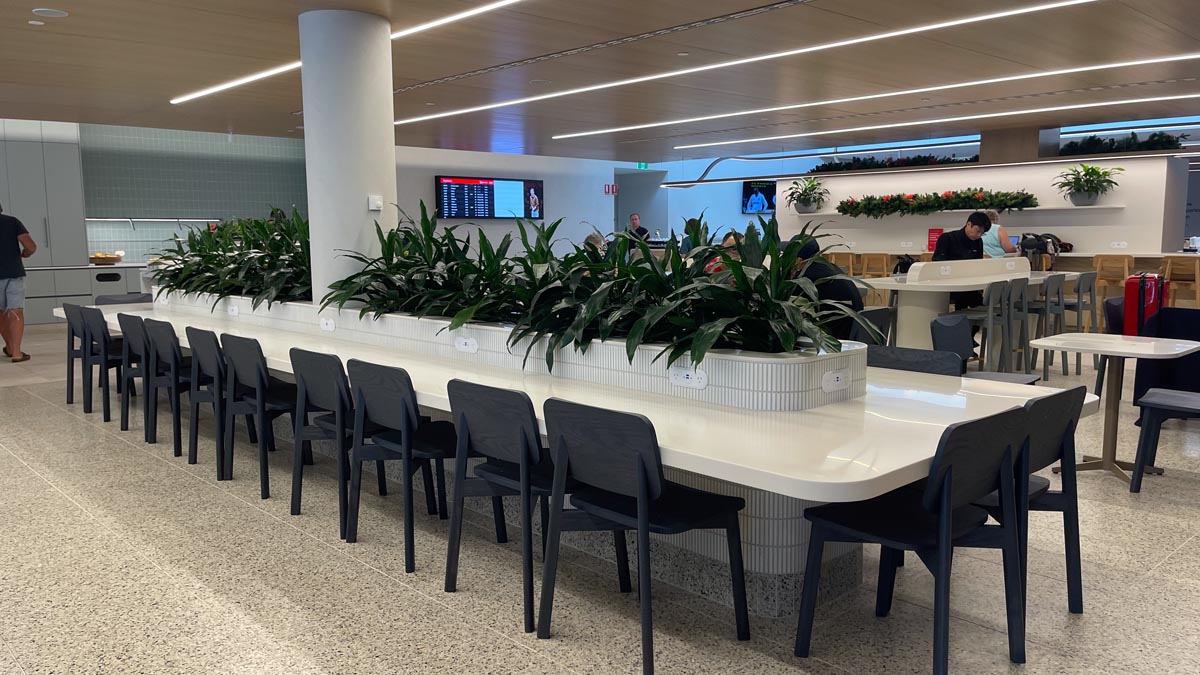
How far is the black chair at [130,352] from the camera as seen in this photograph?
17.8ft

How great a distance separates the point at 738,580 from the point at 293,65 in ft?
19.3

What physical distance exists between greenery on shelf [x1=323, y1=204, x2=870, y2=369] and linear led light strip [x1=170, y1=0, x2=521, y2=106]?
5.75 ft

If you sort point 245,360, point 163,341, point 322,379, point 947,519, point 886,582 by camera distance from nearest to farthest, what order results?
point 947,519, point 886,582, point 322,379, point 245,360, point 163,341

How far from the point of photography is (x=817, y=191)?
42.9 feet

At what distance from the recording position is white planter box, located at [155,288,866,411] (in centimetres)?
291

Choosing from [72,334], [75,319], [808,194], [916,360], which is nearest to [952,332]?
[916,360]

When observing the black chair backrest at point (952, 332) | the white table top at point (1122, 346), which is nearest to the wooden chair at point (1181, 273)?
the black chair backrest at point (952, 332)

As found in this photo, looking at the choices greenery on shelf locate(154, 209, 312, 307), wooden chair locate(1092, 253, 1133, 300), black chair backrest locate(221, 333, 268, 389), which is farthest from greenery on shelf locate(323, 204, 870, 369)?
wooden chair locate(1092, 253, 1133, 300)

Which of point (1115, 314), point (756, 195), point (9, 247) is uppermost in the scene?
point (756, 195)

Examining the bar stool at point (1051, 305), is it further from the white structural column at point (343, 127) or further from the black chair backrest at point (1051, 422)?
the white structural column at point (343, 127)

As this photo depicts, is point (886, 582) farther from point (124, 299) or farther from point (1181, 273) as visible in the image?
point (1181, 273)

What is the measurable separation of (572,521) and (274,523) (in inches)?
75.4

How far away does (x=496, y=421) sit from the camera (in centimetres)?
281

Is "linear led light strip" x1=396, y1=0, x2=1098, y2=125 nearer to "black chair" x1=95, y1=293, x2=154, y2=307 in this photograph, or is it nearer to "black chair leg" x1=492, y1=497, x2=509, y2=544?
"black chair" x1=95, y1=293, x2=154, y2=307
